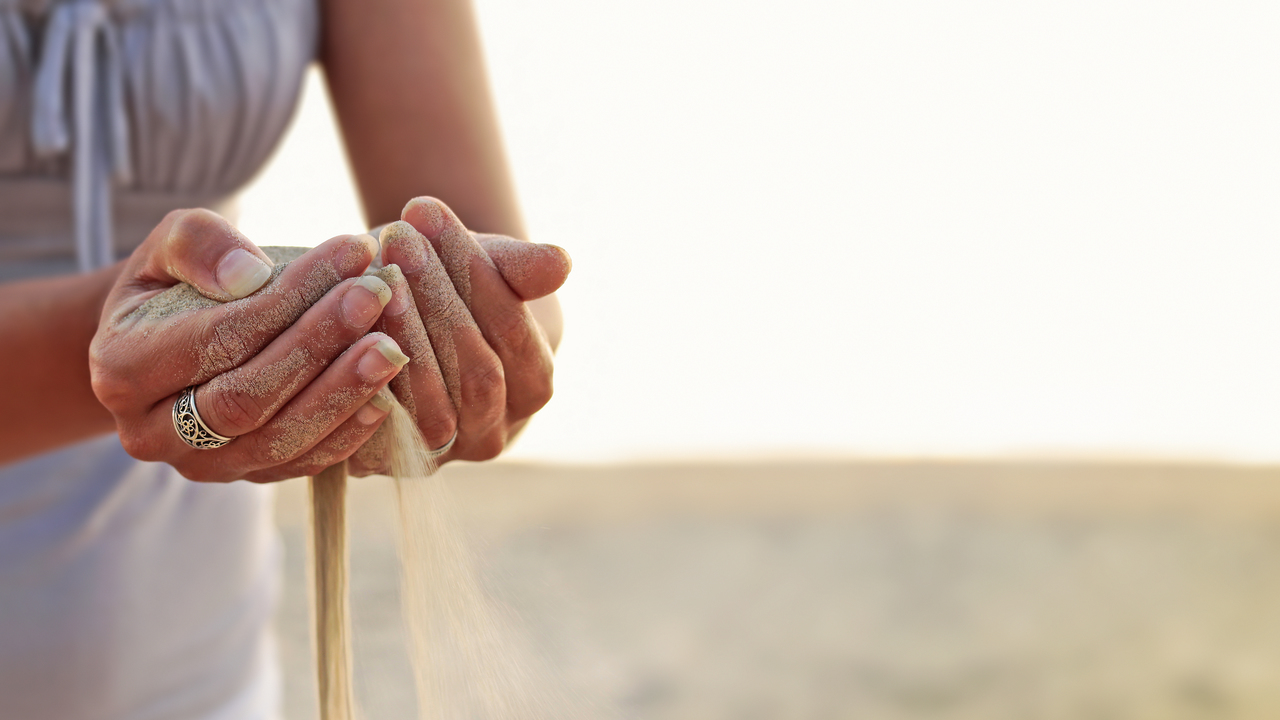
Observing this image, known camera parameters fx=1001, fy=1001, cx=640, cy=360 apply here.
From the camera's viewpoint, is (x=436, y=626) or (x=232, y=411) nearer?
(x=232, y=411)

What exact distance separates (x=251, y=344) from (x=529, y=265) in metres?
0.14

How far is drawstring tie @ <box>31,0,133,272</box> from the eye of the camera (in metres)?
0.75

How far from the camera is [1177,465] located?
123 inches

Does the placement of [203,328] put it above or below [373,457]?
above

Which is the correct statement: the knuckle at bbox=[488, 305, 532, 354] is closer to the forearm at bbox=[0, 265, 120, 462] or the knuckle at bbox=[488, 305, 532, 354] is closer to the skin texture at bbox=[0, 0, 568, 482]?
the skin texture at bbox=[0, 0, 568, 482]

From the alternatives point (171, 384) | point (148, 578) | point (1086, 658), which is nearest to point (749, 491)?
point (1086, 658)

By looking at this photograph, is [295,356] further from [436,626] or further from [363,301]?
[436,626]

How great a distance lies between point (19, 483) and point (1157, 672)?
223 cm

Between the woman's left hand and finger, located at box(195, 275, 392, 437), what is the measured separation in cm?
3

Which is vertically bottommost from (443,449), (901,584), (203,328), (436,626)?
(901,584)

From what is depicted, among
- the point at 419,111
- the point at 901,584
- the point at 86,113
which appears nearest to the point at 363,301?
the point at 419,111

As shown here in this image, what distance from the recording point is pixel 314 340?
0.46m

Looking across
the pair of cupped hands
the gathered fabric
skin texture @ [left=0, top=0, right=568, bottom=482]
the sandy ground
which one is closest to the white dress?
the gathered fabric

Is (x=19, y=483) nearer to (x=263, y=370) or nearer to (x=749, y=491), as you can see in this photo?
(x=263, y=370)
